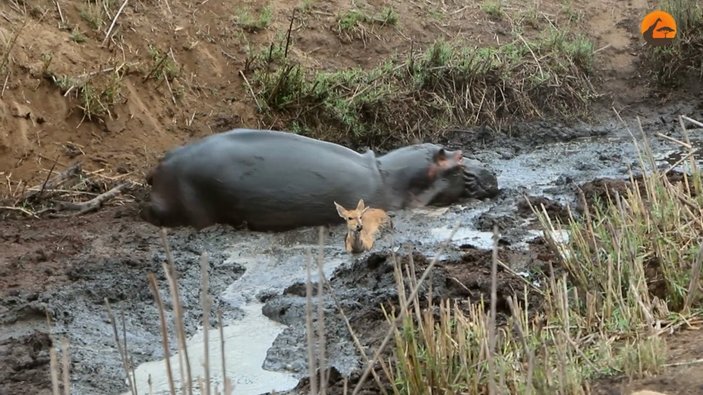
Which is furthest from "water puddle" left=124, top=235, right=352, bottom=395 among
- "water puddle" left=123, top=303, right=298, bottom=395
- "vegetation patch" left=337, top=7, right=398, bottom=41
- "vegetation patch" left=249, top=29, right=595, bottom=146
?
"vegetation patch" left=337, top=7, right=398, bottom=41

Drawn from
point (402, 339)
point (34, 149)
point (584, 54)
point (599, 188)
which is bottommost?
point (402, 339)

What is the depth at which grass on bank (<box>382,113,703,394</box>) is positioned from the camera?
3407 millimetres

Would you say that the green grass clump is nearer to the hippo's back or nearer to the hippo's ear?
the hippo's back

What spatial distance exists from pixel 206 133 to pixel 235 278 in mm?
3724

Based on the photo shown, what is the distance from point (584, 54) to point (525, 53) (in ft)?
2.38

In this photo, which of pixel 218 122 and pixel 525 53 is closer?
pixel 218 122

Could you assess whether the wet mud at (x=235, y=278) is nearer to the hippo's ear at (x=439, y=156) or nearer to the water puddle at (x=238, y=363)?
the water puddle at (x=238, y=363)

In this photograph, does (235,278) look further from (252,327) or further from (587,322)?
(587,322)

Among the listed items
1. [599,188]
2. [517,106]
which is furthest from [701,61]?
[599,188]

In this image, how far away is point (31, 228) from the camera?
7.11 meters

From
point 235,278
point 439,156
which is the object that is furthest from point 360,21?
point 235,278

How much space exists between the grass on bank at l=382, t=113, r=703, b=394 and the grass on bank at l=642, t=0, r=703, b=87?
769cm

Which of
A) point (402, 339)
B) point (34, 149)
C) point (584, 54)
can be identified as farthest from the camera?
point (584, 54)

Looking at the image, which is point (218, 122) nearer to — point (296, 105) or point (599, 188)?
point (296, 105)
